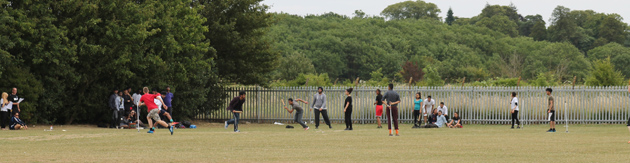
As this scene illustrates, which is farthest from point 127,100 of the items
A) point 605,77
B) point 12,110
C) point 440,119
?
point 605,77

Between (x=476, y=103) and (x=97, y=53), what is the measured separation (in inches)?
638

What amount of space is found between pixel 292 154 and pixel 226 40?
72.4 feet

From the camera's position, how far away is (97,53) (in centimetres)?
3002

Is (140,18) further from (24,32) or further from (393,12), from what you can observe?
(393,12)

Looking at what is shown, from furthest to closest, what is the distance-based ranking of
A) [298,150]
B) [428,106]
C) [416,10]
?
[416,10], [428,106], [298,150]

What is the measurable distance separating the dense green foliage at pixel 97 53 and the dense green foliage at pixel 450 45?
65853mm

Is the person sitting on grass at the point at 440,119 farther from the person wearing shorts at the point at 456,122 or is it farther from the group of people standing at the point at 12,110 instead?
the group of people standing at the point at 12,110

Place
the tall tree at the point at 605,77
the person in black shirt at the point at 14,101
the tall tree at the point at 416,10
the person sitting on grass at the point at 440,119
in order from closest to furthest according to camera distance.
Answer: the person in black shirt at the point at 14,101, the person sitting on grass at the point at 440,119, the tall tree at the point at 605,77, the tall tree at the point at 416,10

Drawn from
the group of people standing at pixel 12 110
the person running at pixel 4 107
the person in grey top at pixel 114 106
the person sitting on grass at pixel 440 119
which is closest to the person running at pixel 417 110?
the person sitting on grass at pixel 440 119

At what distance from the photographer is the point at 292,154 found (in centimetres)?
1490

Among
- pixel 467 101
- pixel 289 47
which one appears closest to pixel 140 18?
pixel 467 101

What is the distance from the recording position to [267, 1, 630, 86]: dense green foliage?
4427 inches

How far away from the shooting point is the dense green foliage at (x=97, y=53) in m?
27.9

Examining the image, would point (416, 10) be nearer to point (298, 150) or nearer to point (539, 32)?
point (539, 32)
